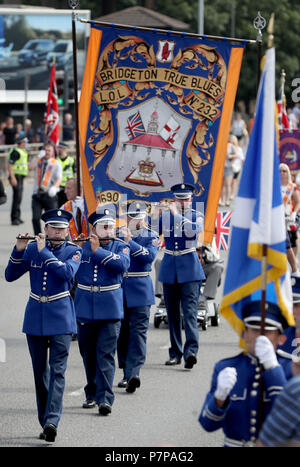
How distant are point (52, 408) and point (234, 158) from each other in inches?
742

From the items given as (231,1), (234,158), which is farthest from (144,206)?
(231,1)

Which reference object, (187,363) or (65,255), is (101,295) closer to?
(65,255)

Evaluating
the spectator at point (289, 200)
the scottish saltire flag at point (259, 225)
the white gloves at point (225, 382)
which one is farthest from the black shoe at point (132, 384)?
the spectator at point (289, 200)

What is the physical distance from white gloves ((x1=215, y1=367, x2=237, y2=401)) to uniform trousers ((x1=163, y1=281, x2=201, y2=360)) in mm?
5685

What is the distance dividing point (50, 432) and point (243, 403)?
10.4 feet

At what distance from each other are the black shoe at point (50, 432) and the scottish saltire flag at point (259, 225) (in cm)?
296

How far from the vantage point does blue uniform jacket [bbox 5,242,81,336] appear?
8664mm

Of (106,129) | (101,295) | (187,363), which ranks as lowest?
(187,363)

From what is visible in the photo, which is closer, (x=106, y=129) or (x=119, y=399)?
(x=119, y=399)

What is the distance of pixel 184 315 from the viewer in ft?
36.9

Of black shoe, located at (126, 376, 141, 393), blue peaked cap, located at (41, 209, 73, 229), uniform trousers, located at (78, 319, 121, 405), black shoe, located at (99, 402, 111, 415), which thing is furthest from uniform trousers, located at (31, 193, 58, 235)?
blue peaked cap, located at (41, 209, 73, 229)

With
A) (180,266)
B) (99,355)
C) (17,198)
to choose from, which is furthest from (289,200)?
(17,198)

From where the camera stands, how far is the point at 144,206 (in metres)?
11.4

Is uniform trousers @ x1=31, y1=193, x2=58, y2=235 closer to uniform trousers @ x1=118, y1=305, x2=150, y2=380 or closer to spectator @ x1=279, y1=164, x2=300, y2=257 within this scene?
spectator @ x1=279, y1=164, x2=300, y2=257
